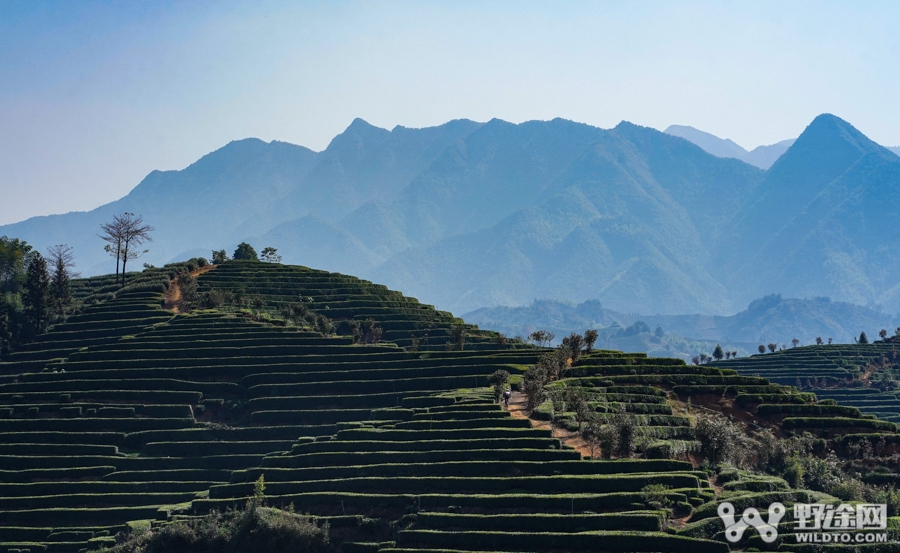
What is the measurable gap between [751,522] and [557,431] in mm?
17866

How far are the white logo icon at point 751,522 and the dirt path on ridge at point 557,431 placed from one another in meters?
12.0

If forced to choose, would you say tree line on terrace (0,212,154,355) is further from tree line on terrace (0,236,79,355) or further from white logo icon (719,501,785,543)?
white logo icon (719,501,785,543)

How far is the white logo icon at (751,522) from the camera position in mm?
45562

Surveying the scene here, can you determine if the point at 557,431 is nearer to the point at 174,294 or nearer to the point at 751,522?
the point at 751,522

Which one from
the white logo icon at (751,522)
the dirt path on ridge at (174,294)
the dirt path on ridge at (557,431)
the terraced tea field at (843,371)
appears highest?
the dirt path on ridge at (174,294)

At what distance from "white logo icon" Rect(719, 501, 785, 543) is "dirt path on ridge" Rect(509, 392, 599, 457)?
12023 millimetres

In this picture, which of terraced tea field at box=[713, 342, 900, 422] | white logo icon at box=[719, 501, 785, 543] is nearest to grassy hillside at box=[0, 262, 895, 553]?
white logo icon at box=[719, 501, 785, 543]

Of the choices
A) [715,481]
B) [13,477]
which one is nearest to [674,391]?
[715,481]

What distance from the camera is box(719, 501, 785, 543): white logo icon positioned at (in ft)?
149

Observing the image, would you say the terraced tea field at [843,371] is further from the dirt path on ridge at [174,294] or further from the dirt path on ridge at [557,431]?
the dirt path on ridge at [174,294]

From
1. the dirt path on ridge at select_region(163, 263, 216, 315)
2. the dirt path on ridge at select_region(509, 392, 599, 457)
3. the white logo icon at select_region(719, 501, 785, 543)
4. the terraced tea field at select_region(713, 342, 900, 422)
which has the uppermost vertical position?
the dirt path on ridge at select_region(163, 263, 216, 315)

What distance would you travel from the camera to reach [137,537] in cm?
5675

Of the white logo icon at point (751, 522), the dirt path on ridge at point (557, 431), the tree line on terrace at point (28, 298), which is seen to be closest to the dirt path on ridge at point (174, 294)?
the tree line on terrace at point (28, 298)

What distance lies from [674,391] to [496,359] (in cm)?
1581
